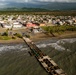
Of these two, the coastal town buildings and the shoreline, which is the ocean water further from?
the coastal town buildings

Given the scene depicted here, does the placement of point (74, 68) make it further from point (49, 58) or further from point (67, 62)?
point (49, 58)

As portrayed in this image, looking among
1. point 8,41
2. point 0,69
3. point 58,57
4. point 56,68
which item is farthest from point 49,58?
point 8,41

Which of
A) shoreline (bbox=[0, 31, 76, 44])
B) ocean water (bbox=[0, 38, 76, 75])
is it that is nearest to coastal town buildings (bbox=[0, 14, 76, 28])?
shoreline (bbox=[0, 31, 76, 44])

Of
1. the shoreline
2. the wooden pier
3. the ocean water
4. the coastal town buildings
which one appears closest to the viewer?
the wooden pier

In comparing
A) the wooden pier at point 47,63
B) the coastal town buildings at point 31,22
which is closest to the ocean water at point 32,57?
the wooden pier at point 47,63

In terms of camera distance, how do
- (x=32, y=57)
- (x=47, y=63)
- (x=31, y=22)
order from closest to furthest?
1. (x=47, y=63)
2. (x=32, y=57)
3. (x=31, y=22)

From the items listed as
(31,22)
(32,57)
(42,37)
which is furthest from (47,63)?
(31,22)

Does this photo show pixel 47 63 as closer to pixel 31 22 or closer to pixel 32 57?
pixel 32 57

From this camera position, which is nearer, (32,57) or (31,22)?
(32,57)

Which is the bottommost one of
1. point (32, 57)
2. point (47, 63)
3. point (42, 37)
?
point (32, 57)
